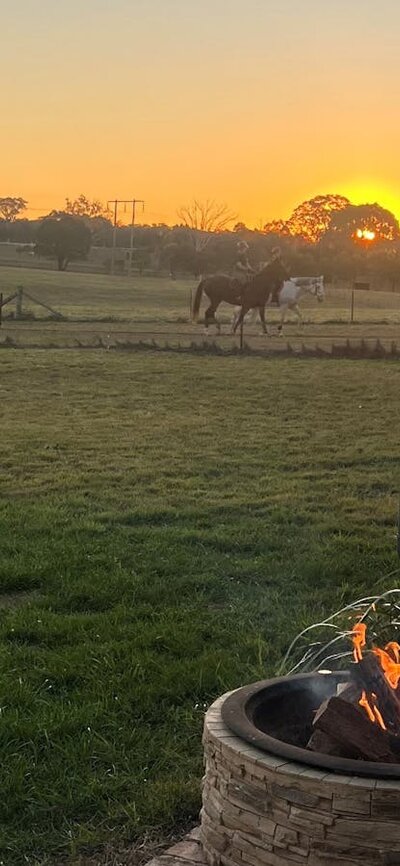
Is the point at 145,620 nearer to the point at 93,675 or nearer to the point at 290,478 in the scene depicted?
the point at 93,675

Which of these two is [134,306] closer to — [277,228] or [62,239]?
[62,239]

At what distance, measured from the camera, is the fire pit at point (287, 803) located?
196 centimetres

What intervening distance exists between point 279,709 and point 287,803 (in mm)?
461

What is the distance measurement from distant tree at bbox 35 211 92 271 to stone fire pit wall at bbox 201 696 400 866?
79.3 meters

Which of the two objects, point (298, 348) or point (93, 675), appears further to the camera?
point (298, 348)

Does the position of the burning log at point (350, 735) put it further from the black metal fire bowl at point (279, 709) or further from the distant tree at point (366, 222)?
the distant tree at point (366, 222)

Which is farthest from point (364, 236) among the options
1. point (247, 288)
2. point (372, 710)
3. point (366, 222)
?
point (372, 710)

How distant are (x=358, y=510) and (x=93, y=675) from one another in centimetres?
322

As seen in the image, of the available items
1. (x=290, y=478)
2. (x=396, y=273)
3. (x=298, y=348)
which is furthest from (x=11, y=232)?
(x=290, y=478)

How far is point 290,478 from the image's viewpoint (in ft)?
25.2

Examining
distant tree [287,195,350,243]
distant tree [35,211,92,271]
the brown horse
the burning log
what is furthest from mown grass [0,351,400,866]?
distant tree [287,195,350,243]

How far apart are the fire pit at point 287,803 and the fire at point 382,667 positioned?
175 millimetres

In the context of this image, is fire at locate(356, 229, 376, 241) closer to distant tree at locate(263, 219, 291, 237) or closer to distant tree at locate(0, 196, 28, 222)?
distant tree at locate(263, 219, 291, 237)

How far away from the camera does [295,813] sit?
6.62ft
